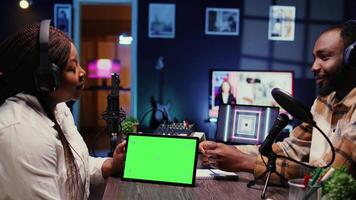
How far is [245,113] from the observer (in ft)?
9.50

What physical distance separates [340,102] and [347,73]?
0.40 feet

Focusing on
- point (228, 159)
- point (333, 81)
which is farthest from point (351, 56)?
point (228, 159)

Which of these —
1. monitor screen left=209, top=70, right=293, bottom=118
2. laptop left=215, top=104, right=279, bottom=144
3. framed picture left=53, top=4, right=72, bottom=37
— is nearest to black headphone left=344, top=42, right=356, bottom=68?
laptop left=215, top=104, right=279, bottom=144

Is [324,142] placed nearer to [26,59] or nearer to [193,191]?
Result: [193,191]

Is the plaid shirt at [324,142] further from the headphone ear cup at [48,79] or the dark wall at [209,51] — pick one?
the dark wall at [209,51]

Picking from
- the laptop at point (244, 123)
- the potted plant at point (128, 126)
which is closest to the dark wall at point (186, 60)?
the laptop at point (244, 123)

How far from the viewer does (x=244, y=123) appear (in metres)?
2.88

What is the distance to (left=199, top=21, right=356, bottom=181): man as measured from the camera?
5.13 feet

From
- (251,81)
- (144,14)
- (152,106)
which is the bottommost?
(152,106)

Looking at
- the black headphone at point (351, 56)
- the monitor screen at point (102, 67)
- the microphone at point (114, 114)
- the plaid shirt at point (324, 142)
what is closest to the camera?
the plaid shirt at point (324, 142)

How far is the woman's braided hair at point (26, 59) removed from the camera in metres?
1.20

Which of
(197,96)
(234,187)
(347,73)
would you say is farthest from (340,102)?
(197,96)

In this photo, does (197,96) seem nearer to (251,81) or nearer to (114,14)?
(251,81)

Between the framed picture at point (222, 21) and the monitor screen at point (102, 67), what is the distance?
3.35 meters
